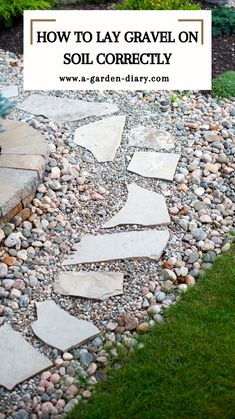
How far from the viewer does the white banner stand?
209 inches

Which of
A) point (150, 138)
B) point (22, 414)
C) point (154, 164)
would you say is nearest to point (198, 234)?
point (154, 164)

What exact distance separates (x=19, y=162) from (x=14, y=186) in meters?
0.27

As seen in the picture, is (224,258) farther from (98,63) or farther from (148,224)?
(98,63)

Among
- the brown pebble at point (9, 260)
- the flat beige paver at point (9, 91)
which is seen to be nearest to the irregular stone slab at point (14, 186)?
the brown pebble at point (9, 260)

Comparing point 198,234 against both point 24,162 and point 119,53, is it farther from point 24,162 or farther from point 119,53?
point 119,53

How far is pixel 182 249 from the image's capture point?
11.9 feet

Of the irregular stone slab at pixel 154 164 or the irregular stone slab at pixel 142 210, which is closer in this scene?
the irregular stone slab at pixel 142 210

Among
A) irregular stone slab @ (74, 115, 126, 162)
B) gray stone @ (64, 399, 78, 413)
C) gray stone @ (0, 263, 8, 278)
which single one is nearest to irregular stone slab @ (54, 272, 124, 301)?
gray stone @ (0, 263, 8, 278)

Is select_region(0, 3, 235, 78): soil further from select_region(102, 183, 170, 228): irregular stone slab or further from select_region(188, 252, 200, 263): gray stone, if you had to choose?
select_region(188, 252, 200, 263): gray stone

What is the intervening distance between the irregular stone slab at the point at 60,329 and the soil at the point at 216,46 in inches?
123

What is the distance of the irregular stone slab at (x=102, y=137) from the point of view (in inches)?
172

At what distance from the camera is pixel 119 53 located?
5.59 m

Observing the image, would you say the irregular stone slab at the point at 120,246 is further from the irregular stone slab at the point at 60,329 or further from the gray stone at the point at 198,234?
the irregular stone slab at the point at 60,329

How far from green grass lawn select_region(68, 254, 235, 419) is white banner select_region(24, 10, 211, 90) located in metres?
2.55
